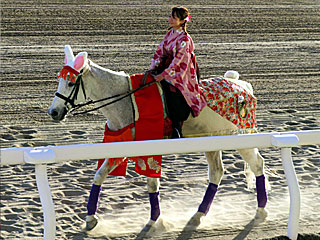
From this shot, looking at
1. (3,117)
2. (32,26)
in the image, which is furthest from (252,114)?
(32,26)

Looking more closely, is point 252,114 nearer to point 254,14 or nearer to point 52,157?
point 52,157

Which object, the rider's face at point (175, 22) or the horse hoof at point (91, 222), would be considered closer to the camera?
the horse hoof at point (91, 222)

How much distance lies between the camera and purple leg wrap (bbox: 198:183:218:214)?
16.8 ft

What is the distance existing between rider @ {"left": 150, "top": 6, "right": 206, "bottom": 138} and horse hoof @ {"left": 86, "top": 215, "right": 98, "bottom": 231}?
37.4 inches

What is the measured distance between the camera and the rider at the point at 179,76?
18.1 feet

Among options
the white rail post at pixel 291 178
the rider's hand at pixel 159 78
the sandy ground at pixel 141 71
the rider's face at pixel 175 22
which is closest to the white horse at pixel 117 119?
the sandy ground at pixel 141 71

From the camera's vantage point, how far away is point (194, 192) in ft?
19.9

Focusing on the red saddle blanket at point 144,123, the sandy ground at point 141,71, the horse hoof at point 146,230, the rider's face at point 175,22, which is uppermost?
the rider's face at point 175,22

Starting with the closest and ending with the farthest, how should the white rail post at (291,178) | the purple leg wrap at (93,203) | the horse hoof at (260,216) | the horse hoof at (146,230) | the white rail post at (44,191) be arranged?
the white rail post at (44,191) → the white rail post at (291,178) → the horse hoof at (146,230) → the horse hoof at (260,216) → the purple leg wrap at (93,203)

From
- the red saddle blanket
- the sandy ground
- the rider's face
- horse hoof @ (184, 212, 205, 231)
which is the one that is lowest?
the sandy ground

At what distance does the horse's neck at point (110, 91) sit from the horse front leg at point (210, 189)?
2.44 feet

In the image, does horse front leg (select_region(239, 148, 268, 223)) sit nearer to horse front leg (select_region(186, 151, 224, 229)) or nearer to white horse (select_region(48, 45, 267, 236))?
white horse (select_region(48, 45, 267, 236))

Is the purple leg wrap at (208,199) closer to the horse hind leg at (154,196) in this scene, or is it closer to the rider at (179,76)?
the horse hind leg at (154,196)

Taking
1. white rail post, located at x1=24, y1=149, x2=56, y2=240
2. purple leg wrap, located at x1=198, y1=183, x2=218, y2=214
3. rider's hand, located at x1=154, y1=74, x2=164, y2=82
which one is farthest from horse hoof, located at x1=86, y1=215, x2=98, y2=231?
white rail post, located at x1=24, y1=149, x2=56, y2=240
